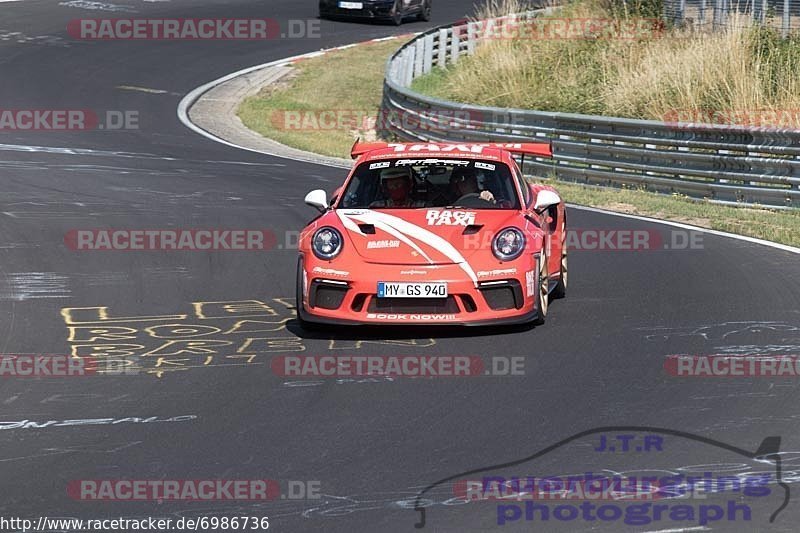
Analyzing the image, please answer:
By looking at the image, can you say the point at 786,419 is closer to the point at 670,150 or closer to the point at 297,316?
the point at 297,316

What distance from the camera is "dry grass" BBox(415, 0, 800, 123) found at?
870 inches

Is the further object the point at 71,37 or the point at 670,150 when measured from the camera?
the point at 71,37

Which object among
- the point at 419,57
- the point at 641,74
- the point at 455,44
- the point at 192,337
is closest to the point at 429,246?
the point at 192,337

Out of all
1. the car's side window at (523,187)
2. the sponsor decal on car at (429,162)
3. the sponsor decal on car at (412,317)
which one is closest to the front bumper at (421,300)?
the sponsor decal on car at (412,317)

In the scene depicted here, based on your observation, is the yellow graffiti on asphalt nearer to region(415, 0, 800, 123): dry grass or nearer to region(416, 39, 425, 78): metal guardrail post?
region(415, 0, 800, 123): dry grass

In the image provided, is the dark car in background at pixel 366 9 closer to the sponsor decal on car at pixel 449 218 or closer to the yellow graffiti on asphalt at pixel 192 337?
the yellow graffiti on asphalt at pixel 192 337

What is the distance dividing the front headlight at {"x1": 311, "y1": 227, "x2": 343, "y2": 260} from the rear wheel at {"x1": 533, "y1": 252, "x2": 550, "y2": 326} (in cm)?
139

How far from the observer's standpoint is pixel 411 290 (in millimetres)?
9219

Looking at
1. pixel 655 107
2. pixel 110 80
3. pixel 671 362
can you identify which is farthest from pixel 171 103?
pixel 671 362

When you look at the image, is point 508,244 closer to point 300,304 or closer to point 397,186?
point 397,186

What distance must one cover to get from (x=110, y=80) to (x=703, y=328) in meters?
23.3

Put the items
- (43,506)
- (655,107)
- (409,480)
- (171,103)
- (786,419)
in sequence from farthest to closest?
(171,103) < (655,107) < (786,419) < (409,480) < (43,506)

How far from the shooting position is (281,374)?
27.2 feet

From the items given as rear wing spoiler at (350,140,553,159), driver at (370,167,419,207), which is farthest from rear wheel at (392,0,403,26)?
driver at (370,167,419,207)
